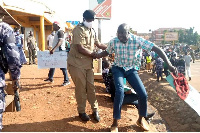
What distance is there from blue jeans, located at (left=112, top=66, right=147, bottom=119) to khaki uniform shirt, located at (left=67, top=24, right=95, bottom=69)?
0.48 meters

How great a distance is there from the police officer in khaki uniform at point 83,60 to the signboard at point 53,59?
2581 mm

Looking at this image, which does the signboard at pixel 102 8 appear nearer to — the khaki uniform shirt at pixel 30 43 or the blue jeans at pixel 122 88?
the blue jeans at pixel 122 88

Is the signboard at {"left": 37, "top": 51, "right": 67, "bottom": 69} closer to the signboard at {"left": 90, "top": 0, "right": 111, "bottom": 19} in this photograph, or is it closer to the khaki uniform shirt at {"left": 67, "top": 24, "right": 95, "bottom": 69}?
the signboard at {"left": 90, "top": 0, "right": 111, "bottom": 19}

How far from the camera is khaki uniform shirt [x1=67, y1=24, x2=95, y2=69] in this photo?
3.16 meters

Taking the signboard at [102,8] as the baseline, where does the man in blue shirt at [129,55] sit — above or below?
below

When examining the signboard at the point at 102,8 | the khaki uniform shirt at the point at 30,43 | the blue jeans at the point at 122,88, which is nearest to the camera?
the blue jeans at the point at 122,88

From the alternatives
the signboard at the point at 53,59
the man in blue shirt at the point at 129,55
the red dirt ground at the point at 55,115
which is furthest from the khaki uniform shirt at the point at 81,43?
the signboard at the point at 53,59

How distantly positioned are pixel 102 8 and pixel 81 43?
4173 mm

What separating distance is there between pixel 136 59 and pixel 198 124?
4.29 metres

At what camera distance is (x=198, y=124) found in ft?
20.7

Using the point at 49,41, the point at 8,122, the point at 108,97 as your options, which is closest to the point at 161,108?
the point at 108,97

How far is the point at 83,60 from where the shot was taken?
130 inches

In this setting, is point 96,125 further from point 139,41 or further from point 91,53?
point 139,41

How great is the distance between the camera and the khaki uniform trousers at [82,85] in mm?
3277
